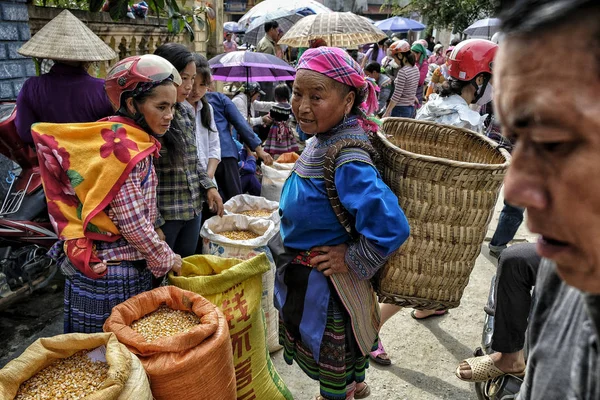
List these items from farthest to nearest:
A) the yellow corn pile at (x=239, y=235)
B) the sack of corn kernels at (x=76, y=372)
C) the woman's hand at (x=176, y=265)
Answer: the yellow corn pile at (x=239, y=235), the woman's hand at (x=176, y=265), the sack of corn kernels at (x=76, y=372)

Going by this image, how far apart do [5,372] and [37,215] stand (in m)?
1.79

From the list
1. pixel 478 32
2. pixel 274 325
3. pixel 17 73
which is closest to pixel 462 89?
pixel 274 325

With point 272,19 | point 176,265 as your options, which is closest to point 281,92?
point 272,19

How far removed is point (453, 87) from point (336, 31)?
2.69 m

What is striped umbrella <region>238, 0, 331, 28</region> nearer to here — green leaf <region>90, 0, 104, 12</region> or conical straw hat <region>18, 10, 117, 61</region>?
green leaf <region>90, 0, 104, 12</region>

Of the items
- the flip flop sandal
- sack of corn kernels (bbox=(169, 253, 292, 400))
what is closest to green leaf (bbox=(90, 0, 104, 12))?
sack of corn kernels (bbox=(169, 253, 292, 400))

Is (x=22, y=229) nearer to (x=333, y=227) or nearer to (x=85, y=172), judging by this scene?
(x=85, y=172)

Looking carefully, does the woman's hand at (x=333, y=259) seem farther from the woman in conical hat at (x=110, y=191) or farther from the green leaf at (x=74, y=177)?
the green leaf at (x=74, y=177)

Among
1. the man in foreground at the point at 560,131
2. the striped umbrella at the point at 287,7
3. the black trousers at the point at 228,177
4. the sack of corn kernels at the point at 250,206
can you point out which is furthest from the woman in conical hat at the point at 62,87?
the striped umbrella at the point at 287,7

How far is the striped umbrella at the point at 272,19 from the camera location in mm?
7375

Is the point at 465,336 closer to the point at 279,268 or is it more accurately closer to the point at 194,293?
the point at 279,268

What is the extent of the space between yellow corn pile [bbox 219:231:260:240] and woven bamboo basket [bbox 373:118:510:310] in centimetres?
125

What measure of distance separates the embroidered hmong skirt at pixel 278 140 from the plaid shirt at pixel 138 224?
3110 millimetres

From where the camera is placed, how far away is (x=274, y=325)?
307 cm
